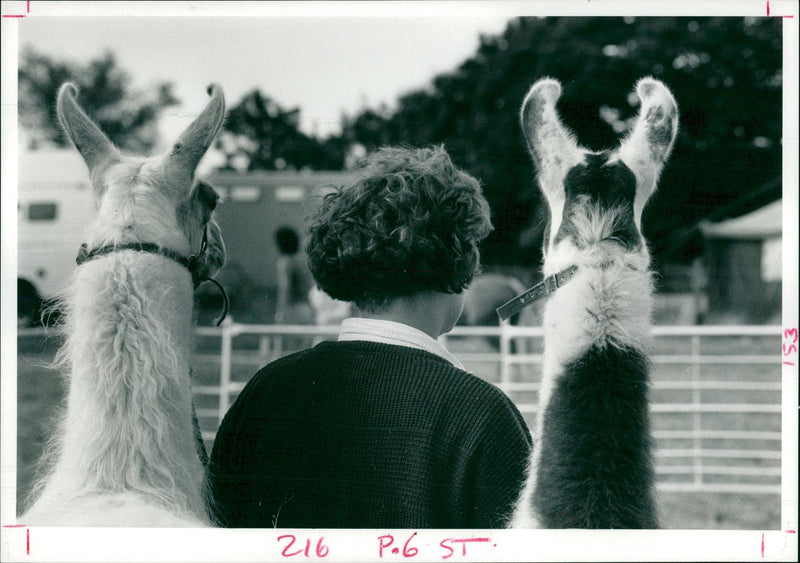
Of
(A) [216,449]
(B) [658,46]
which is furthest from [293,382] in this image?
(B) [658,46]

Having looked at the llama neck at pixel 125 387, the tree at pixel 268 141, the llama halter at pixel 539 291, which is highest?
the tree at pixel 268 141

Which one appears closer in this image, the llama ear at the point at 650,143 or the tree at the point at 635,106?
the llama ear at the point at 650,143

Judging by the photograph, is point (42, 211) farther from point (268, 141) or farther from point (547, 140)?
point (547, 140)

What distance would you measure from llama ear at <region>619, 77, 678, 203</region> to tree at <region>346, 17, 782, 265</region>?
27 centimetres

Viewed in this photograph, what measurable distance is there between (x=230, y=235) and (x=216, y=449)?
639mm

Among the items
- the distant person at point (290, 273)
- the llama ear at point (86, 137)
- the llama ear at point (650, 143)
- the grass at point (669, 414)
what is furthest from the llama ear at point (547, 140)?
the llama ear at point (86, 137)

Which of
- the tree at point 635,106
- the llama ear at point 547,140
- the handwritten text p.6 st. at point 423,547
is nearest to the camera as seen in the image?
the llama ear at point 547,140

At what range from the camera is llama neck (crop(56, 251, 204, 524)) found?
1.49 metres

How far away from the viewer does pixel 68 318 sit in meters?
1.58

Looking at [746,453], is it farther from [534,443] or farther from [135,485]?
[135,485]

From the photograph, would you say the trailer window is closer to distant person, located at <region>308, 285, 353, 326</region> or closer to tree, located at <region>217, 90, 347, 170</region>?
tree, located at <region>217, 90, 347, 170</region>

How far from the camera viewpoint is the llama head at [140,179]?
5.12ft

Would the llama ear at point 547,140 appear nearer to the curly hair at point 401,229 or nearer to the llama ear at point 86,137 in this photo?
the curly hair at point 401,229

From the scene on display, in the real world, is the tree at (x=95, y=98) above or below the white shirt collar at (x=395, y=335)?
above
